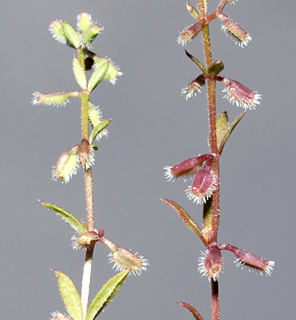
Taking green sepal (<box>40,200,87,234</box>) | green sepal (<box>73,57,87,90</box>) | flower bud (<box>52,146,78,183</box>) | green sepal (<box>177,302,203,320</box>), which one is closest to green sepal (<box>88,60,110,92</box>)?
green sepal (<box>73,57,87,90</box>)

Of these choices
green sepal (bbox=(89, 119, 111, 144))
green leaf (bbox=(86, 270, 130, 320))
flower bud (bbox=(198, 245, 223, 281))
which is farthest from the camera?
green sepal (bbox=(89, 119, 111, 144))

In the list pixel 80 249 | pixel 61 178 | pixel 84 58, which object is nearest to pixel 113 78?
pixel 84 58

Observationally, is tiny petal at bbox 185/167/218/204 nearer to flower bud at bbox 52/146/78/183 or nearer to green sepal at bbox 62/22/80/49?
flower bud at bbox 52/146/78/183

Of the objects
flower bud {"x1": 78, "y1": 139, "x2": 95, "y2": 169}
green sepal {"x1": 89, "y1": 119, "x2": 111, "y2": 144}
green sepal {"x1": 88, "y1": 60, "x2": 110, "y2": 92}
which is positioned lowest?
flower bud {"x1": 78, "y1": 139, "x2": 95, "y2": 169}

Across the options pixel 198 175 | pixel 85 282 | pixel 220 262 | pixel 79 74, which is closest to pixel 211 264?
pixel 220 262

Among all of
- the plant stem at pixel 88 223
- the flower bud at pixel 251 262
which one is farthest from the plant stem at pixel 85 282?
the flower bud at pixel 251 262

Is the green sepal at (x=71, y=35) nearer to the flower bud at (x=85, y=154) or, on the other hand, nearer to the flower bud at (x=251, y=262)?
the flower bud at (x=85, y=154)

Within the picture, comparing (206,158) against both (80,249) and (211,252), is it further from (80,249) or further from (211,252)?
(80,249)
